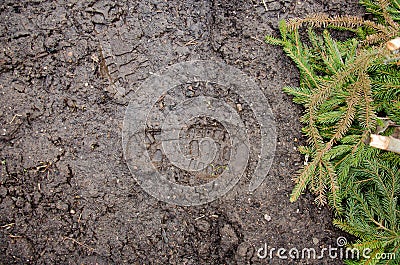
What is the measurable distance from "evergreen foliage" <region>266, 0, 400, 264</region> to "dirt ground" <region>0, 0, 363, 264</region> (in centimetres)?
13

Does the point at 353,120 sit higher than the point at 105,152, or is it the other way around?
the point at 353,120

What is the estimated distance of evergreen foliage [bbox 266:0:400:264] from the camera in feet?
5.78

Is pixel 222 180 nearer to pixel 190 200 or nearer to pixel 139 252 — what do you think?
pixel 190 200

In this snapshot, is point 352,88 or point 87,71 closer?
point 352,88

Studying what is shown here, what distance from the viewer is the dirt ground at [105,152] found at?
6.26ft

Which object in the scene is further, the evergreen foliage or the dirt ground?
the dirt ground

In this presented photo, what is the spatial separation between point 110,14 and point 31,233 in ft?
3.82

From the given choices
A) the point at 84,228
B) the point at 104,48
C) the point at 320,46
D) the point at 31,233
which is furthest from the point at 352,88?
the point at 31,233

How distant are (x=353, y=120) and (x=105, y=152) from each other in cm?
121

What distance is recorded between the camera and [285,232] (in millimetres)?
1951

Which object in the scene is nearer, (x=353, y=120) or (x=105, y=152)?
(x=353, y=120)

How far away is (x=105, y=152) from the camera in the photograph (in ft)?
6.35

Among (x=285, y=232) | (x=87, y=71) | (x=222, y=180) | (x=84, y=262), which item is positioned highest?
(x=87, y=71)

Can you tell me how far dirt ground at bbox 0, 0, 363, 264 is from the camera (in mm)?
1907
